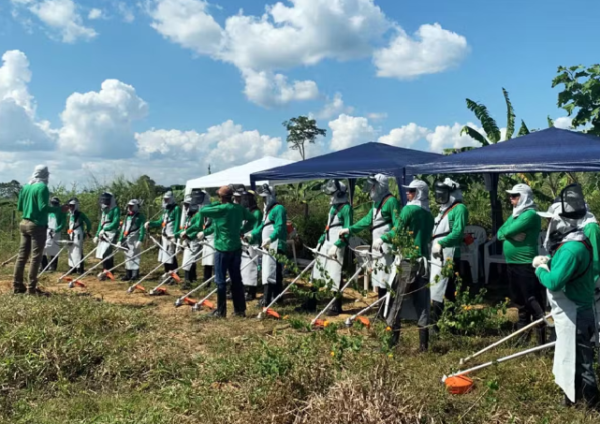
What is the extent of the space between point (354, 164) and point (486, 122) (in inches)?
244

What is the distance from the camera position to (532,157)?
6328 mm

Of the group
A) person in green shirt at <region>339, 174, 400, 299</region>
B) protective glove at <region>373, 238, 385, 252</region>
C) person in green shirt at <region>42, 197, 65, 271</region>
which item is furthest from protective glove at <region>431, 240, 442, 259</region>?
person in green shirt at <region>42, 197, 65, 271</region>

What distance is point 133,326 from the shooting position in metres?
5.91

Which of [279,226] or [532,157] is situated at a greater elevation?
[532,157]

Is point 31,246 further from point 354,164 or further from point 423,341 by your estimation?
point 423,341

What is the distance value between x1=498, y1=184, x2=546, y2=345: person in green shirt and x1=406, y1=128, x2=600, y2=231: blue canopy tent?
Result: 34.2 inches

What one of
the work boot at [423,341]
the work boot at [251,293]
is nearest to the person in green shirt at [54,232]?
the work boot at [251,293]

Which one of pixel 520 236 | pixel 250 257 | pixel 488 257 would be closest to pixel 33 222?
pixel 250 257

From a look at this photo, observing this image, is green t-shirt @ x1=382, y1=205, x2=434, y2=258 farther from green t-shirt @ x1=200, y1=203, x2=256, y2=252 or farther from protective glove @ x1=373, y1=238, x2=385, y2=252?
green t-shirt @ x1=200, y1=203, x2=256, y2=252

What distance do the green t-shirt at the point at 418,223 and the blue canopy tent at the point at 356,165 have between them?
203 cm

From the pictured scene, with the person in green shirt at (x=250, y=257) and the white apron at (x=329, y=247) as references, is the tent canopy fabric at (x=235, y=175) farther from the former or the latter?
the white apron at (x=329, y=247)

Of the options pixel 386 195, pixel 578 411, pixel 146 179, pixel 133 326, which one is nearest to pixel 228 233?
pixel 133 326

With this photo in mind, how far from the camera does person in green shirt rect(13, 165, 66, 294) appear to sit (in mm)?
7531

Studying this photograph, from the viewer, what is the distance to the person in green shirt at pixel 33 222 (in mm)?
7531
